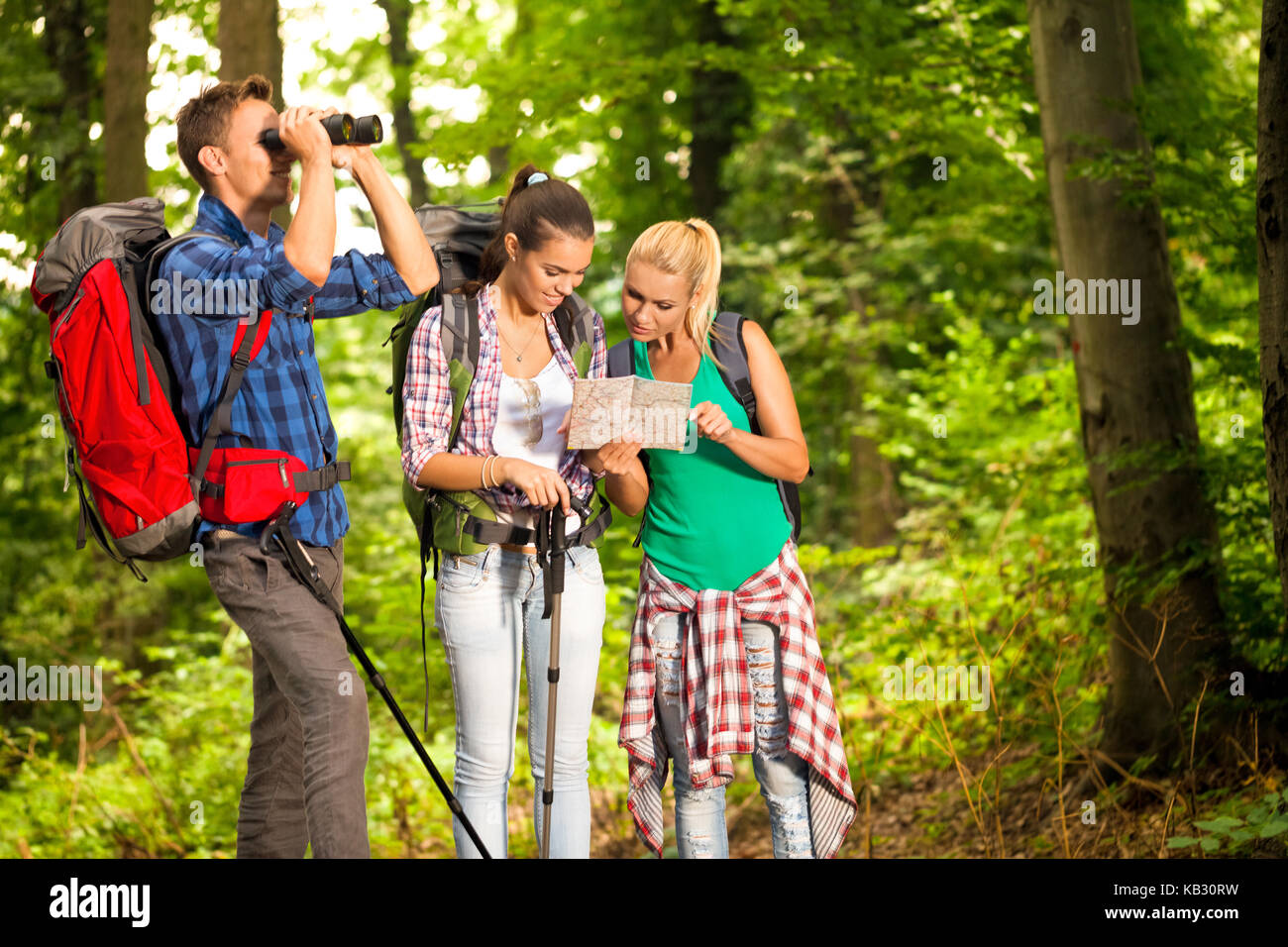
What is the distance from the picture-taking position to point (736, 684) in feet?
10.6

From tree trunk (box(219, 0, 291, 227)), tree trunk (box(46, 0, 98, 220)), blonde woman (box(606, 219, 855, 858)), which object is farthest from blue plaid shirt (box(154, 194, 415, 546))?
tree trunk (box(46, 0, 98, 220))

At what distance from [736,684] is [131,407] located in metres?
1.73

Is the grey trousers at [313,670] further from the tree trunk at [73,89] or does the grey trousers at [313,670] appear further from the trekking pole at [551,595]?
the tree trunk at [73,89]

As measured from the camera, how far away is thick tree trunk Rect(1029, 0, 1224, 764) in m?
5.11

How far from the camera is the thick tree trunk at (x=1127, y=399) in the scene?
5105 mm

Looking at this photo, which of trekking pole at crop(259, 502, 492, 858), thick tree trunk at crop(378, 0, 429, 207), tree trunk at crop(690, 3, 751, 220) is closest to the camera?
trekking pole at crop(259, 502, 492, 858)

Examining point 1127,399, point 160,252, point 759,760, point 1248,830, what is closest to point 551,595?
point 759,760

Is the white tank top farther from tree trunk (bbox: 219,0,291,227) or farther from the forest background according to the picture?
tree trunk (bbox: 219,0,291,227)

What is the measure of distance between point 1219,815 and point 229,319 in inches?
159

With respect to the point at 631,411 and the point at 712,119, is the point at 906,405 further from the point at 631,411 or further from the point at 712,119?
the point at 631,411

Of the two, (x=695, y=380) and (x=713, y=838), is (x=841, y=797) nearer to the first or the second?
(x=713, y=838)

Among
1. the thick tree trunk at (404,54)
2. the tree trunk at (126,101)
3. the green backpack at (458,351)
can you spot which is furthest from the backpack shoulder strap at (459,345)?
the thick tree trunk at (404,54)

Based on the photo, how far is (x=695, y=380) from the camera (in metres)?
3.25
